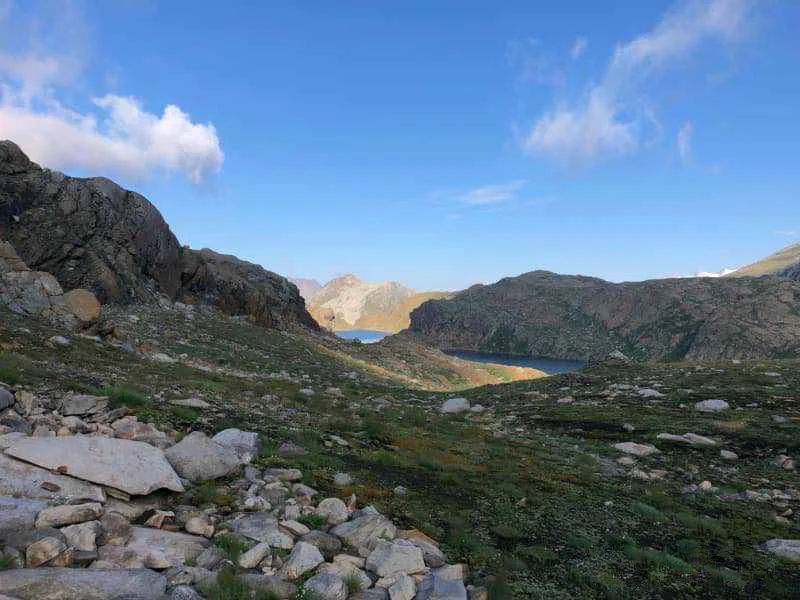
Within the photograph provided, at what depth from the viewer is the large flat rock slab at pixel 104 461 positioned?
6914 millimetres

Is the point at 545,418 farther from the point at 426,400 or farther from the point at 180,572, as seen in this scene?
the point at 180,572

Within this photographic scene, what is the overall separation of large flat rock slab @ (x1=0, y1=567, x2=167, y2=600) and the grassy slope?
409cm

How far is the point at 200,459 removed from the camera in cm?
843

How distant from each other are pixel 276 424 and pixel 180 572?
26.8 feet

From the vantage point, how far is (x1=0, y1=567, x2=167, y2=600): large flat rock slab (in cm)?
445

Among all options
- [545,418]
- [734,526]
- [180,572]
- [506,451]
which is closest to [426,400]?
[545,418]

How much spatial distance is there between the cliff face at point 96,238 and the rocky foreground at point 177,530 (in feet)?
122

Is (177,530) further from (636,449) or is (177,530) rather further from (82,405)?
(636,449)

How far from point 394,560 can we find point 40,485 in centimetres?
508

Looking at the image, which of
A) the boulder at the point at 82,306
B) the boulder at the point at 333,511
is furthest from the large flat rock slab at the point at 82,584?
the boulder at the point at 82,306

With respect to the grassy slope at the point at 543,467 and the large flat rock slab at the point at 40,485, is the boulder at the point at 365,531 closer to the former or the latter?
the grassy slope at the point at 543,467

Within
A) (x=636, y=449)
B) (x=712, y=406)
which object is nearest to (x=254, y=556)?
(x=636, y=449)

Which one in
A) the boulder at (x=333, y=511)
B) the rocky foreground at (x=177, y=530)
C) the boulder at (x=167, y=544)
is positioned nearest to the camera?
the rocky foreground at (x=177, y=530)

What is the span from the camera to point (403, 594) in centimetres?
580
